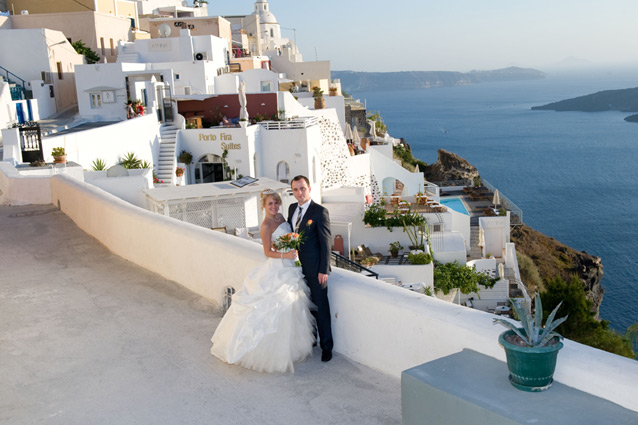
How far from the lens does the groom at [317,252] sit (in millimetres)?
5125

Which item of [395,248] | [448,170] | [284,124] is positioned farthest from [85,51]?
[448,170]

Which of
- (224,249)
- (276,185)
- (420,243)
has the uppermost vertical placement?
(224,249)

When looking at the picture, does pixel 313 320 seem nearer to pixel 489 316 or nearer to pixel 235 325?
pixel 235 325

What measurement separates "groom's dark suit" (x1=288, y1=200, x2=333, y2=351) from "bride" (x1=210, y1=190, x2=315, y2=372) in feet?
0.23

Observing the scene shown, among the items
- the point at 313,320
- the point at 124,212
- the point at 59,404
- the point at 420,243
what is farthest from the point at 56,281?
the point at 420,243

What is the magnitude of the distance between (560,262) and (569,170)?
58155 mm

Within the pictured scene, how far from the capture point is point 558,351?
371 cm

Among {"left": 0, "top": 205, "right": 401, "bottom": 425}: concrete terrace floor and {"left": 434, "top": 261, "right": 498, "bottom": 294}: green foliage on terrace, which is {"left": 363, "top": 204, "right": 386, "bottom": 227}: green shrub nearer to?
{"left": 434, "top": 261, "right": 498, "bottom": 294}: green foliage on terrace

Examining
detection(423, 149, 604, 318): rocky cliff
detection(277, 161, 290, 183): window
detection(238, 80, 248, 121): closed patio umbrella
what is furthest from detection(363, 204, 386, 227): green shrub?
detection(423, 149, 604, 318): rocky cliff

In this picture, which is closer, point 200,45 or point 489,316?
point 489,316

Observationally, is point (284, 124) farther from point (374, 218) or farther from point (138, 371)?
point (138, 371)

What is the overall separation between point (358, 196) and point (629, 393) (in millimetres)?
26701

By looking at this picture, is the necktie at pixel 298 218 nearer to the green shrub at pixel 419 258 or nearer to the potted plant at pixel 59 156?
the potted plant at pixel 59 156

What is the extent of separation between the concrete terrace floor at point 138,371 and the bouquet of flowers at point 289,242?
34.9 inches
